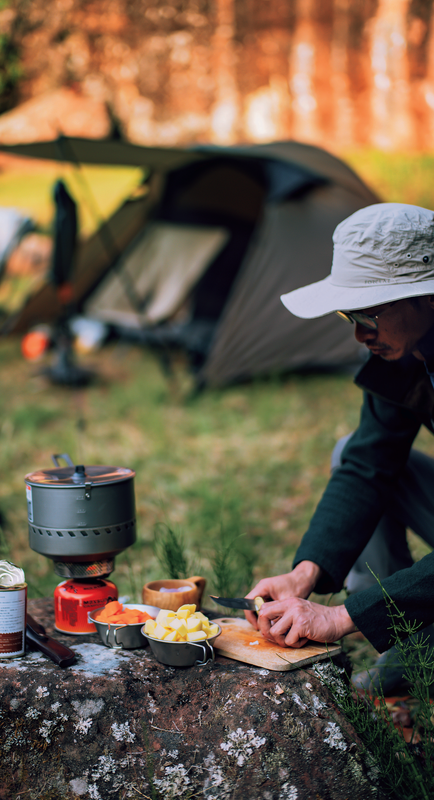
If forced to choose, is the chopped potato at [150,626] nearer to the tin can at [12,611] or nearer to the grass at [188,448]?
the tin can at [12,611]

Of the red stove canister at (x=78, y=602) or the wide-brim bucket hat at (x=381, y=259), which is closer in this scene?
the wide-brim bucket hat at (x=381, y=259)

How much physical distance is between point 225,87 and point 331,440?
519 inches

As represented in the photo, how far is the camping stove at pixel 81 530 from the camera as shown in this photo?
5.19 feet

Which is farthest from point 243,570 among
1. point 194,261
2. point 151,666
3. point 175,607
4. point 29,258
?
point 29,258

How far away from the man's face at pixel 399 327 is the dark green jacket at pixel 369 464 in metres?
0.11

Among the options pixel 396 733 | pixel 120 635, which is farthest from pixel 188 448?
pixel 396 733

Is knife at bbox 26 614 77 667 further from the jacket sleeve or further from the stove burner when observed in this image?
the jacket sleeve

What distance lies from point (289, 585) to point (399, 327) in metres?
0.68

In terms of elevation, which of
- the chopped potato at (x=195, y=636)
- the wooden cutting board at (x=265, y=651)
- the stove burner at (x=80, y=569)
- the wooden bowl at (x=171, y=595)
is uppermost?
the stove burner at (x=80, y=569)

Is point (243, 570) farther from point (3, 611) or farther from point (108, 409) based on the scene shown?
point (108, 409)

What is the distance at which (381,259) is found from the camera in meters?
1.53

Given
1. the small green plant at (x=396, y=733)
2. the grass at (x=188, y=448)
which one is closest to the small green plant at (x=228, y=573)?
the grass at (x=188, y=448)

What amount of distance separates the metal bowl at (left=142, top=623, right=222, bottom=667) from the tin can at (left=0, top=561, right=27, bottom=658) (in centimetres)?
27

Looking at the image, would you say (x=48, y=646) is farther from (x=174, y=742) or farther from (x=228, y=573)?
(x=228, y=573)
